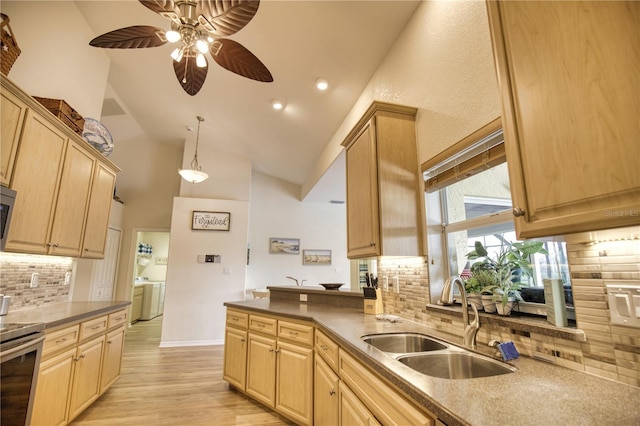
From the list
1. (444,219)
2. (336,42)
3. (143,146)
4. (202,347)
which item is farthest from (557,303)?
(143,146)

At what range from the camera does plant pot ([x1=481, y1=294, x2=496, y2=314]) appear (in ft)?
4.96

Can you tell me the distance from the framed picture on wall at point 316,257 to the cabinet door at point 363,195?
3.97 m

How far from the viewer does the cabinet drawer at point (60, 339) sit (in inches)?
76.2

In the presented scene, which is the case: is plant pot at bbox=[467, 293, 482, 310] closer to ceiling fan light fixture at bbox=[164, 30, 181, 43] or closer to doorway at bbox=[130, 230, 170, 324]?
ceiling fan light fixture at bbox=[164, 30, 181, 43]

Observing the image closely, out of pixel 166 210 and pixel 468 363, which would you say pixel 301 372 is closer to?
pixel 468 363

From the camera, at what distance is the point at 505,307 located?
56.6 inches

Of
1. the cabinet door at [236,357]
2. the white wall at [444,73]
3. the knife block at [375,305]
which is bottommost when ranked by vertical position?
the cabinet door at [236,357]

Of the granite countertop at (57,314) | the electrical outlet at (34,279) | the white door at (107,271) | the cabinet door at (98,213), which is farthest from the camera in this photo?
the white door at (107,271)

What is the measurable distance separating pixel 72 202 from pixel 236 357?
215cm

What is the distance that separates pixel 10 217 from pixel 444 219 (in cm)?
298

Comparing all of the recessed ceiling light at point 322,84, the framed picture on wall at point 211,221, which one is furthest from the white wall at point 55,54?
the recessed ceiling light at point 322,84

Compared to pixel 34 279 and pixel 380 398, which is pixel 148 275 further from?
pixel 380 398

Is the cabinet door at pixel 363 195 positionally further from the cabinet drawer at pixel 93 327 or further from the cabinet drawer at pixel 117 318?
the cabinet drawer at pixel 117 318

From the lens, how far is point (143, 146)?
603 cm
